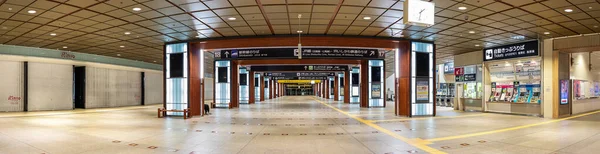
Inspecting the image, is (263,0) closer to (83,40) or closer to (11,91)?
(83,40)

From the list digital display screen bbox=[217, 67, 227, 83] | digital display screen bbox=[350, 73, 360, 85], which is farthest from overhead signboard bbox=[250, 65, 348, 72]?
digital display screen bbox=[217, 67, 227, 83]

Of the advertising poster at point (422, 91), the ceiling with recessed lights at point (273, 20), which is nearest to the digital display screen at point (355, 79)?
the advertising poster at point (422, 91)

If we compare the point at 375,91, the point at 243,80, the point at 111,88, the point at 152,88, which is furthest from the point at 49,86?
the point at 375,91

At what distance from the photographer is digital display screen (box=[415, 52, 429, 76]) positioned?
47.4 feet

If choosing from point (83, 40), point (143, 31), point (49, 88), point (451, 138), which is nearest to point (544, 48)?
point (451, 138)

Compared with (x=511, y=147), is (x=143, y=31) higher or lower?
higher

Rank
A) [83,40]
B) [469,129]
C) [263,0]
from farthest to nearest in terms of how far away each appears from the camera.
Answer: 1. [83,40]
2. [469,129]
3. [263,0]

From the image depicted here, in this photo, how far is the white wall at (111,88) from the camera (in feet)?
68.0

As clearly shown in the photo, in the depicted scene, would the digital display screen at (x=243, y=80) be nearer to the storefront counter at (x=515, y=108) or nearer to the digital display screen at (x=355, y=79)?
the digital display screen at (x=355, y=79)

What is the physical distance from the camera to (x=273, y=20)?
1018 centimetres

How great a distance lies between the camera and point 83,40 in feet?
45.2

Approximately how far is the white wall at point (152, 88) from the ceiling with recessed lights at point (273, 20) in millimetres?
11894

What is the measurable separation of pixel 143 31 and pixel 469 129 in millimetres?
10763

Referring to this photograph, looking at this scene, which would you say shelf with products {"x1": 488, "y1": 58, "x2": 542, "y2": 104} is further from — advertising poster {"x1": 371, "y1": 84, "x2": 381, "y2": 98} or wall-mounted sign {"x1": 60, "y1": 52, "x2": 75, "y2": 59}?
wall-mounted sign {"x1": 60, "y1": 52, "x2": 75, "y2": 59}
